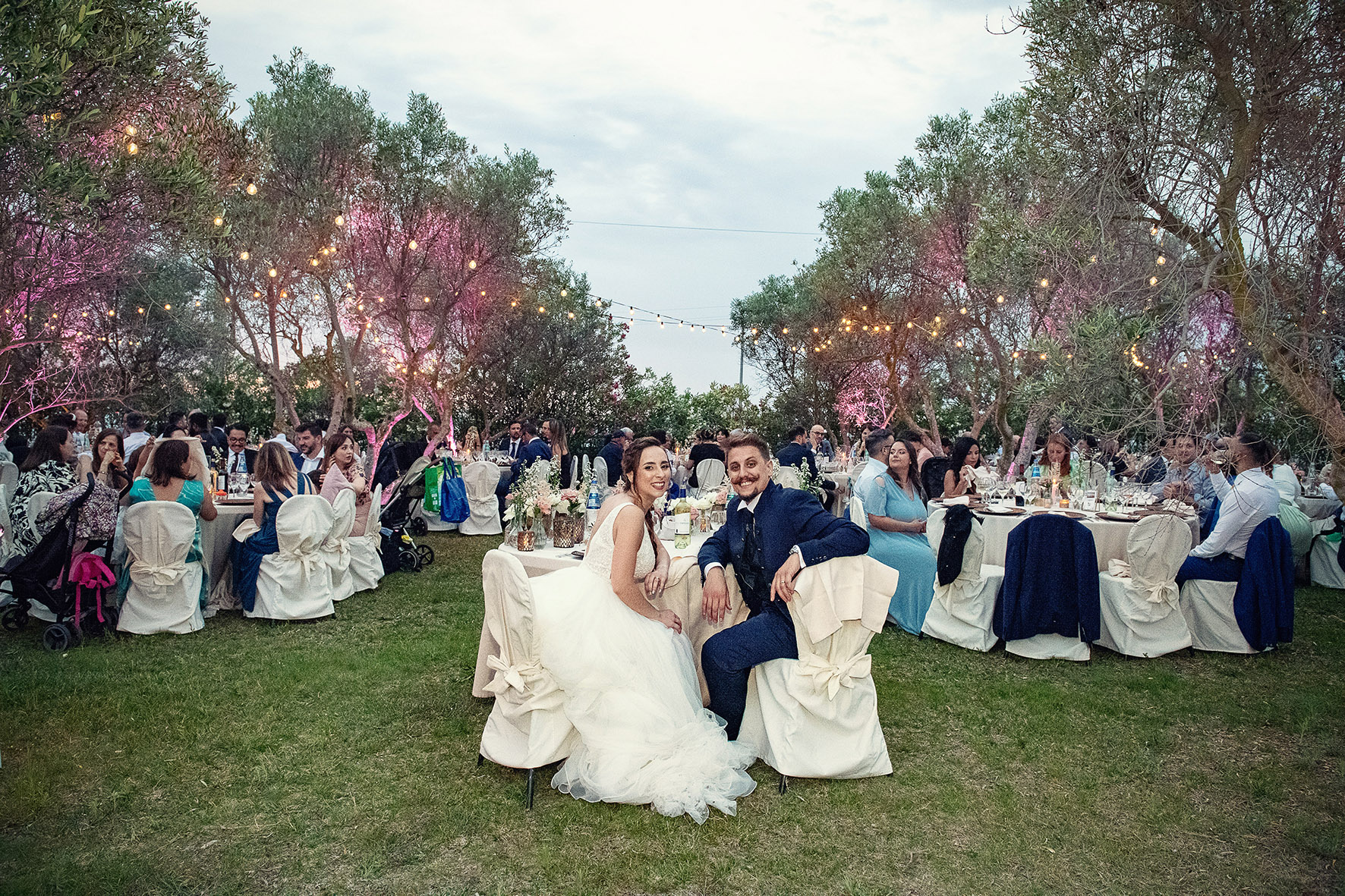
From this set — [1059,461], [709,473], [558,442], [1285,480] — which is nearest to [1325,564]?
[1285,480]

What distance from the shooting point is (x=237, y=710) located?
4.20m

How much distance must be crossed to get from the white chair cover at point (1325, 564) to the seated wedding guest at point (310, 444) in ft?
31.7

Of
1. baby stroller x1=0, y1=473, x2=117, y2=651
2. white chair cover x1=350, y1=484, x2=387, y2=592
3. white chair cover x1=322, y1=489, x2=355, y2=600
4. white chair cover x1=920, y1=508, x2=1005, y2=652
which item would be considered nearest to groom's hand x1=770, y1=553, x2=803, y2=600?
white chair cover x1=920, y1=508, x2=1005, y2=652

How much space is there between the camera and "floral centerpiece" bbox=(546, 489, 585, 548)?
14.6 feet

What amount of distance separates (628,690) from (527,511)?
4.73 ft

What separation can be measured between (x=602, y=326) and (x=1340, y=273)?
14.4 meters

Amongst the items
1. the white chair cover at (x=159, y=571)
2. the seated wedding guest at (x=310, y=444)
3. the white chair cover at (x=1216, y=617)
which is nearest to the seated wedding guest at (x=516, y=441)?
the seated wedding guest at (x=310, y=444)

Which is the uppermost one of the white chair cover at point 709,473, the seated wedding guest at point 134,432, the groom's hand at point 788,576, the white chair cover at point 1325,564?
the seated wedding guest at point 134,432

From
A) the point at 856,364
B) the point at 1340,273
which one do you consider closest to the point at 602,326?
the point at 856,364

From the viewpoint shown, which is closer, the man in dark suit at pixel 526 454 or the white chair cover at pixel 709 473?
the white chair cover at pixel 709 473

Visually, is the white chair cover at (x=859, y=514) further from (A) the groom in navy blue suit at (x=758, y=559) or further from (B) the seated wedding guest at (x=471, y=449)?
(B) the seated wedding guest at (x=471, y=449)

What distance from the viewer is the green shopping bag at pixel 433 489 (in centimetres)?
941

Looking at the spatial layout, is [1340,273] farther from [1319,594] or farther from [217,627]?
[217,627]

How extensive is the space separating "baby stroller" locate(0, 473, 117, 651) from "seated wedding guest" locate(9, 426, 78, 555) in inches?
17.8
